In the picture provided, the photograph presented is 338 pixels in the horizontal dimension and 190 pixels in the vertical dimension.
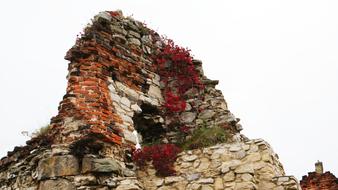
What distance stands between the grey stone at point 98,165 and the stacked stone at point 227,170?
0.78 metres

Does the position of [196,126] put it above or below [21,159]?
above

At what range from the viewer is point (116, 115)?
743 centimetres

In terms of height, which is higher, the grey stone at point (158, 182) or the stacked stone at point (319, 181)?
the stacked stone at point (319, 181)

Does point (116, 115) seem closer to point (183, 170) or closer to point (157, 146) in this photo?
point (157, 146)

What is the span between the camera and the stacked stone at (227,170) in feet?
21.6

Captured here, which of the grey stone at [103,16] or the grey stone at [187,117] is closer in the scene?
the grey stone at [103,16]

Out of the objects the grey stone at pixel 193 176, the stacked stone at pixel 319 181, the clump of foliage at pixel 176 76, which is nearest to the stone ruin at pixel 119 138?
the grey stone at pixel 193 176

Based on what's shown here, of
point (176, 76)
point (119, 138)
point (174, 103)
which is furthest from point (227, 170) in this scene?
point (176, 76)

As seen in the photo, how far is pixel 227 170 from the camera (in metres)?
6.73

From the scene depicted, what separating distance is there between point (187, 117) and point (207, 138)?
3.63 feet

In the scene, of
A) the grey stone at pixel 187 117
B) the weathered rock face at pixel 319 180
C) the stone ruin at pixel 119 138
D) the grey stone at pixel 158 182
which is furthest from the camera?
the weathered rock face at pixel 319 180

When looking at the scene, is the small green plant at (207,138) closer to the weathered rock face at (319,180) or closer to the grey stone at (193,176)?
the grey stone at (193,176)

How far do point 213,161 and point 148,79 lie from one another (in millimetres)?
2406

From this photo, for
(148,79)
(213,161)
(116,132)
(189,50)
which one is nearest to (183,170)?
(213,161)
